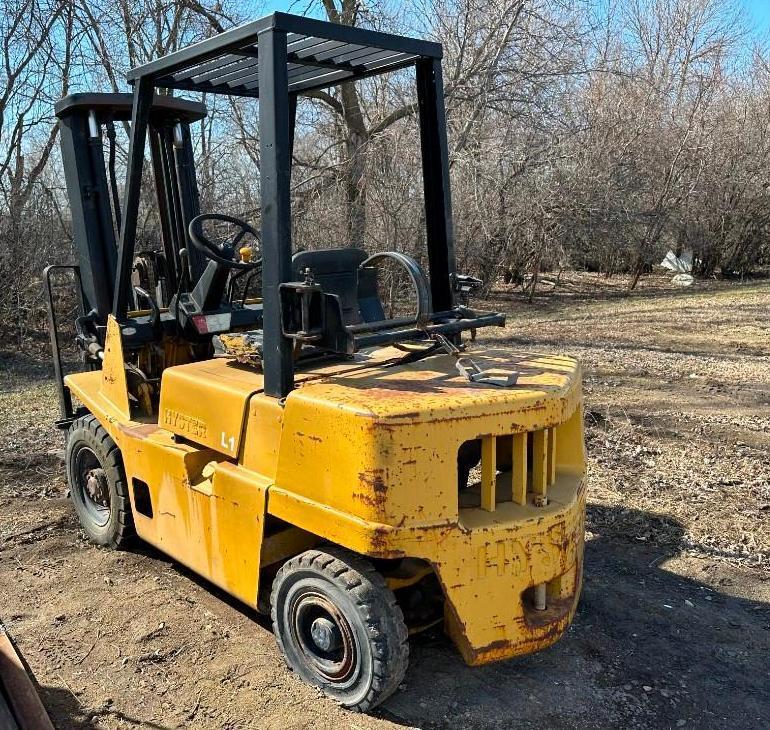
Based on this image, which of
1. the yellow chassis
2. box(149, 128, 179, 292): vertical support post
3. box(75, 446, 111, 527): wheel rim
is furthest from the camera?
box(149, 128, 179, 292): vertical support post

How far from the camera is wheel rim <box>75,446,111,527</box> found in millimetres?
4500

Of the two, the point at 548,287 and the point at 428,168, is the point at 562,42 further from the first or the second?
the point at 428,168

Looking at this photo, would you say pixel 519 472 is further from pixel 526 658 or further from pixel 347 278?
pixel 347 278

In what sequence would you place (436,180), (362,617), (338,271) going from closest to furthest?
(362,617) → (338,271) → (436,180)

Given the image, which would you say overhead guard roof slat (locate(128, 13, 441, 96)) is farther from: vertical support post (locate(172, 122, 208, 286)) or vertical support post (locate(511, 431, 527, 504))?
vertical support post (locate(511, 431, 527, 504))

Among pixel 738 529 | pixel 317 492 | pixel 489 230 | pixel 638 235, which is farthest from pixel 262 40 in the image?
pixel 638 235

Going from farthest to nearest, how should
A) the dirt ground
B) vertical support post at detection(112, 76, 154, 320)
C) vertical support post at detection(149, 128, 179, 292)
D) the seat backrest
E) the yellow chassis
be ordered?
1. vertical support post at detection(149, 128, 179, 292)
2. vertical support post at detection(112, 76, 154, 320)
3. the seat backrest
4. the dirt ground
5. the yellow chassis

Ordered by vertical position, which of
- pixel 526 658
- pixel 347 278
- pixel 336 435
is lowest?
pixel 526 658

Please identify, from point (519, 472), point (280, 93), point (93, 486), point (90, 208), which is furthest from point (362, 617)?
point (90, 208)

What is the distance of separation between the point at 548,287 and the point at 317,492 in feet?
61.8

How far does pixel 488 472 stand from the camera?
9.79ft

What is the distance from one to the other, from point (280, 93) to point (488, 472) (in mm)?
1671

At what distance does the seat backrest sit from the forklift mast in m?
1.35

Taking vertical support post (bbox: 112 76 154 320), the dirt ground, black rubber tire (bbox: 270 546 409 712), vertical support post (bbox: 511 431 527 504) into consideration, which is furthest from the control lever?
vertical support post (bbox: 112 76 154 320)
